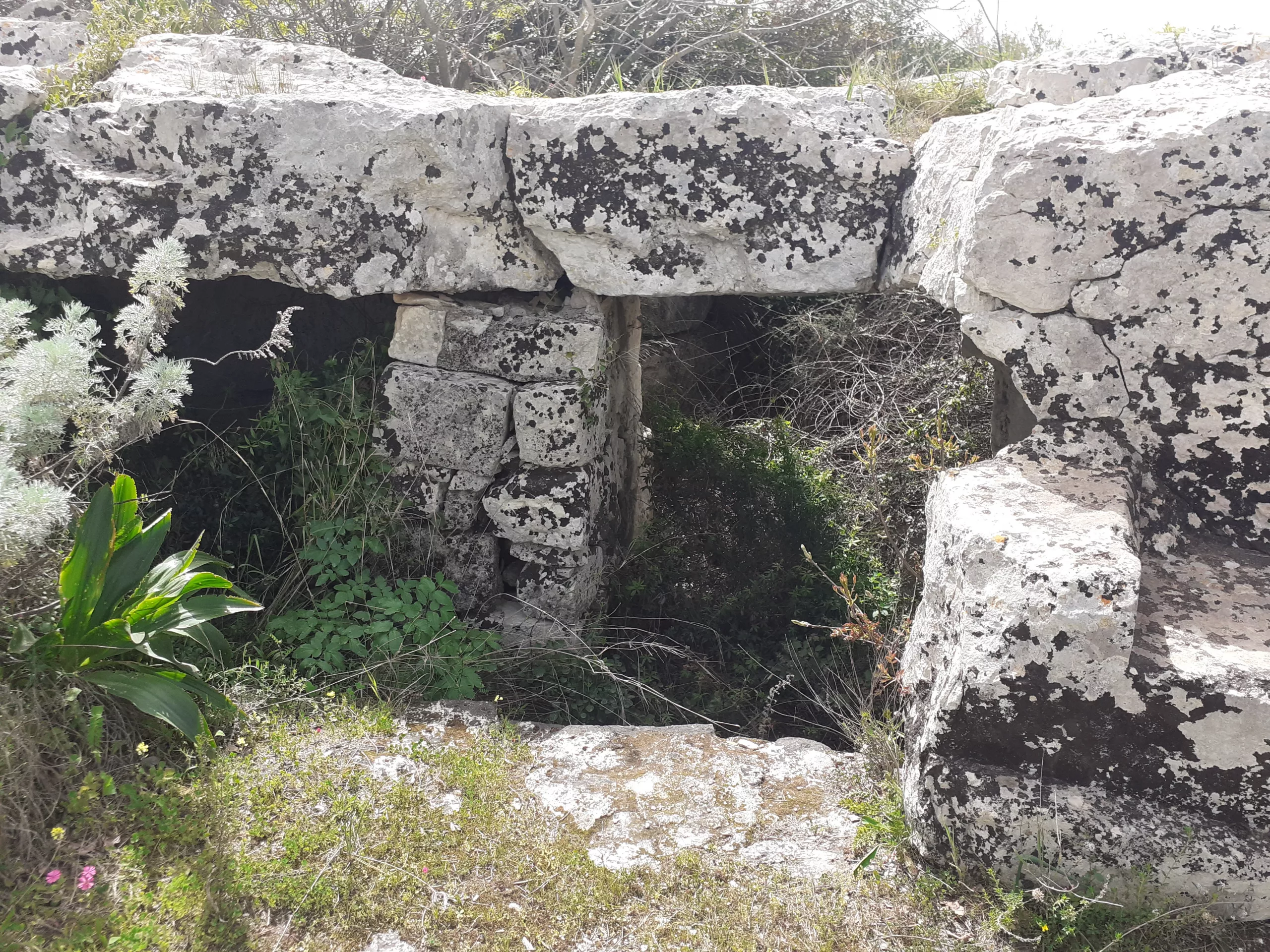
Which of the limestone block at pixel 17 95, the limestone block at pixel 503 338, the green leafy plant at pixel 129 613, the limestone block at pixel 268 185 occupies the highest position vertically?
the limestone block at pixel 17 95

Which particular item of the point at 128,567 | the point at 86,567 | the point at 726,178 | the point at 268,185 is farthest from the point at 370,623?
the point at 726,178

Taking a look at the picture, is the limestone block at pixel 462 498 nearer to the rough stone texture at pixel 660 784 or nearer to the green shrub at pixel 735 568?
the green shrub at pixel 735 568

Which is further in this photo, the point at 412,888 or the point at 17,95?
the point at 17,95

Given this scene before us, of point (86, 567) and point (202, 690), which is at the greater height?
point (86, 567)

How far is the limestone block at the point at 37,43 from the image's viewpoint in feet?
11.3

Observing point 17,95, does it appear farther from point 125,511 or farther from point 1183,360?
point 1183,360

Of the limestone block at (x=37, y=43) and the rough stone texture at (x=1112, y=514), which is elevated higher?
the limestone block at (x=37, y=43)

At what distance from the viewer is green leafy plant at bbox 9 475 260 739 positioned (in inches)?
86.5

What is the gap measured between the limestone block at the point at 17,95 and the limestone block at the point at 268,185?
59mm

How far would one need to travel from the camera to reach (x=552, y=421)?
3.28 m

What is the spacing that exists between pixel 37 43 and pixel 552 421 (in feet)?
8.13

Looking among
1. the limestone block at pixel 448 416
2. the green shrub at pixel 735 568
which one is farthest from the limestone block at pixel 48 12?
the green shrub at pixel 735 568

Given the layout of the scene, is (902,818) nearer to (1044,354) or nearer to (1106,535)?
(1106,535)

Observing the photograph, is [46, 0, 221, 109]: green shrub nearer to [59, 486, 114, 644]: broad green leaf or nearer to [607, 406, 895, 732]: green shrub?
[59, 486, 114, 644]: broad green leaf
